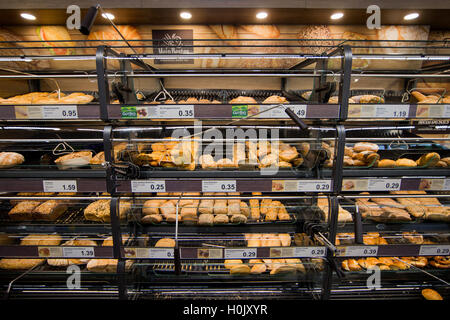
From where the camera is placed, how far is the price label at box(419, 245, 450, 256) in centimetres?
155

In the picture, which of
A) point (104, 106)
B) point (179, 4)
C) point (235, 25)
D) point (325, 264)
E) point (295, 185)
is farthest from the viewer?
point (235, 25)

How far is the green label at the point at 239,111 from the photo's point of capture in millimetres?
1347

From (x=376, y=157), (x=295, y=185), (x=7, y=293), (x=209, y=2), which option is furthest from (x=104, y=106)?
(x=376, y=157)

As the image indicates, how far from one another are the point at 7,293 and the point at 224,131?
1975mm

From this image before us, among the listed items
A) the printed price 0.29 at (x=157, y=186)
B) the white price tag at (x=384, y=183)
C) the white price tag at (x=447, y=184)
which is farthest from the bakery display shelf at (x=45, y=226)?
the white price tag at (x=447, y=184)

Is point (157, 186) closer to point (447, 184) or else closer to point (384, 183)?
point (384, 183)

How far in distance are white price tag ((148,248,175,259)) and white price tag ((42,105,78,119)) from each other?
3.27 ft

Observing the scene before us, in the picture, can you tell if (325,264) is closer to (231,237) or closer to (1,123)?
(231,237)

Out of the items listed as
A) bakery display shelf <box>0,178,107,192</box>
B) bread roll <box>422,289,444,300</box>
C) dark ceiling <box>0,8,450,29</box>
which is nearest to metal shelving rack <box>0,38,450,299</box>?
bakery display shelf <box>0,178,107,192</box>

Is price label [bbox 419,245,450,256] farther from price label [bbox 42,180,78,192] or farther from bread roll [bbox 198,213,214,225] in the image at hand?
price label [bbox 42,180,78,192]

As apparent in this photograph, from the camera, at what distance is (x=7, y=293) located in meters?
1.60

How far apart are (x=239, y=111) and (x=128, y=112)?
68 centimetres

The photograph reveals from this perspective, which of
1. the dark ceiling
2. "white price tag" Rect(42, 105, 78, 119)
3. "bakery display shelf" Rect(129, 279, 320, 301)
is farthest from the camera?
the dark ceiling

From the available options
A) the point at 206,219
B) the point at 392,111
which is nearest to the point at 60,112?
the point at 206,219
